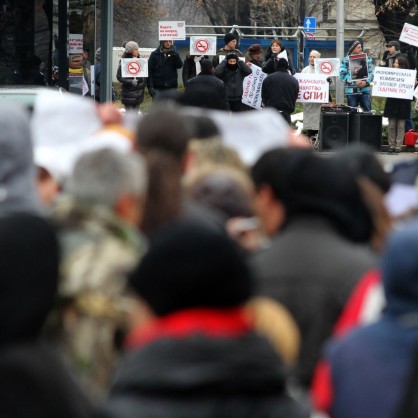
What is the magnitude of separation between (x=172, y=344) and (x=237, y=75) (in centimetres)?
2134

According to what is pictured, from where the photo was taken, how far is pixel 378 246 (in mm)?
5133

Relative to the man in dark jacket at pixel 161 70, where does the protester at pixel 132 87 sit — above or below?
below

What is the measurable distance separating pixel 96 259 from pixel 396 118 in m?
22.9

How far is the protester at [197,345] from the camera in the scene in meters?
3.15

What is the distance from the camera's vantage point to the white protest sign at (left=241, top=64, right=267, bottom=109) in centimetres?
2488

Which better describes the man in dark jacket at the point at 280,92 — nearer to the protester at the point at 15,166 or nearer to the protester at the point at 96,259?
the protester at the point at 15,166

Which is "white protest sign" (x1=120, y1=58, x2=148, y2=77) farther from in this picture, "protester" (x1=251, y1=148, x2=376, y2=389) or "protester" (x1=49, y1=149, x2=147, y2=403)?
"protester" (x1=49, y1=149, x2=147, y2=403)

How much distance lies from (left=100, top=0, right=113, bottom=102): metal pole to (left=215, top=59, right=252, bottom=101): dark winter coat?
255cm

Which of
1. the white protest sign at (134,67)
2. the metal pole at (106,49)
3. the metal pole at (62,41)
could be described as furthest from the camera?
the white protest sign at (134,67)

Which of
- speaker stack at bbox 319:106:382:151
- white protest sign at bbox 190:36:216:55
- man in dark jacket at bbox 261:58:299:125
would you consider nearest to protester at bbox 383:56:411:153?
speaker stack at bbox 319:106:382:151

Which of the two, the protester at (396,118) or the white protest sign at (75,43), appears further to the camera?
the protester at (396,118)

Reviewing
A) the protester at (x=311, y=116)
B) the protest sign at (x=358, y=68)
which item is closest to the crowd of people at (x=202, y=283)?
the protester at (x=311, y=116)

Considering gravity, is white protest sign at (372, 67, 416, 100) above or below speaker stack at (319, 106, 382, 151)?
above

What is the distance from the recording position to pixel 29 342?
3213 millimetres
